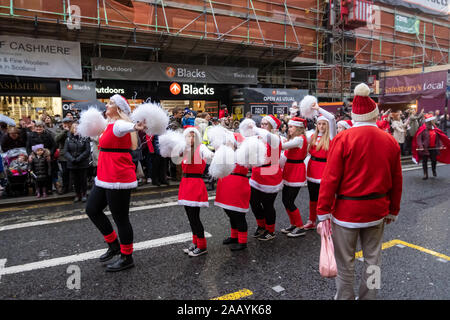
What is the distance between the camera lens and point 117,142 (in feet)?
11.2

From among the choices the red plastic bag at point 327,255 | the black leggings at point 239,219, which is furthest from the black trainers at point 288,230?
the red plastic bag at point 327,255

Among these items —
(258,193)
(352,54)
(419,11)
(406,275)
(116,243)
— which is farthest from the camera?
(419,11)

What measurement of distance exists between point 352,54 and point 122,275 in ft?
69.1

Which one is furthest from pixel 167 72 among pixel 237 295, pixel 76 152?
pixel 237 295

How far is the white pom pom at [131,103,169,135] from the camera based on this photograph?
3400mm

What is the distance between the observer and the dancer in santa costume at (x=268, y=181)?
4.23m

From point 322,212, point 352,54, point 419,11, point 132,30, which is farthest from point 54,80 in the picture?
point 419,11

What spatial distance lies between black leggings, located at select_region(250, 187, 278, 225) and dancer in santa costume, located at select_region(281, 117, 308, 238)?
1.01 feet

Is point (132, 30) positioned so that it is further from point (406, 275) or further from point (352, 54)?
point (352, 54)

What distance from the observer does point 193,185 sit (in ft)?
12.4

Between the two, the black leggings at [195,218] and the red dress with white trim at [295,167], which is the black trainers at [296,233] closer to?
the red dress with white trim at [295,167]

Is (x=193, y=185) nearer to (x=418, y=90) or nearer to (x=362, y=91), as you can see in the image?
(x=362, y=91)

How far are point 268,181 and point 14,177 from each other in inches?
232

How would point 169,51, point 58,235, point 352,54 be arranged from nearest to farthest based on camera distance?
point 58,235, point 169,51, point 352,54
